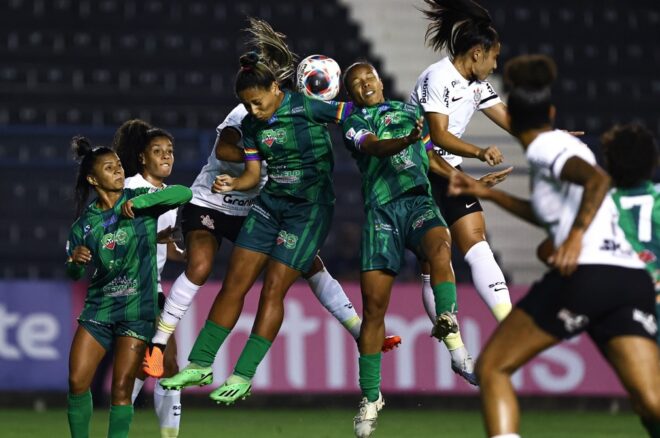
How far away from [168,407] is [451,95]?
8.75ft

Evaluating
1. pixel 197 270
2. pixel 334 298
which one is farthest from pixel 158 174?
pixel 334 298

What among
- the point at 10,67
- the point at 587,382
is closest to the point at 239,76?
the point at 587,382

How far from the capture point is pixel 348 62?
17.2m

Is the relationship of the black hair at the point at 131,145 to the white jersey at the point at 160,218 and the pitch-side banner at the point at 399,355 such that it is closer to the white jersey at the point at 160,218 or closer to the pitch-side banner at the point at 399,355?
the white jersey at the point at 160,218

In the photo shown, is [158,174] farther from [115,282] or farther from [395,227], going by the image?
[395,227]

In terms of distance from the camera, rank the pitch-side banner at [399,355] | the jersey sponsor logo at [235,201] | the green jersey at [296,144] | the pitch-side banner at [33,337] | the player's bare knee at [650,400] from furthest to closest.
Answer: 1. the pitch-side banner at [399,355]
2. the pitch-side banner at [33,337]
3. the jersey sponsor logo at [235,201]
4. the green jersey at [296,144]
5. the player's bare knee at [650,400]

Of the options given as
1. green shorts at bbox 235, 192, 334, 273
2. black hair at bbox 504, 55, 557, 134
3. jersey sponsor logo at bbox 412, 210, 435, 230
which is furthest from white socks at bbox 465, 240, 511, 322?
black hair at bbox 504, 55, 557, 134

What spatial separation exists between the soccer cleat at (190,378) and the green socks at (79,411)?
446 mm

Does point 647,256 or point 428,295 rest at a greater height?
point 647,256

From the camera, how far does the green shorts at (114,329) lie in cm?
753

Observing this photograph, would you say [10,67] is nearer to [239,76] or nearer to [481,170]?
[481,170]

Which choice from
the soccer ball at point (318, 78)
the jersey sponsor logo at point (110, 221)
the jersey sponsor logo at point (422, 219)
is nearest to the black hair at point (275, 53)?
the soccer ball at point (318, 78)

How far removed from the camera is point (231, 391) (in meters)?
7.60

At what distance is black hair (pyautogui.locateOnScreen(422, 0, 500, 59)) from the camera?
827 centimetres
